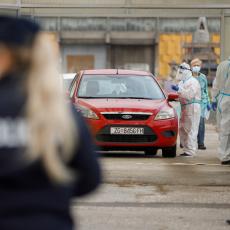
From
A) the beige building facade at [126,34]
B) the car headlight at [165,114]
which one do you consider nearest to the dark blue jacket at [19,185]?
the car headlight at [165,114]

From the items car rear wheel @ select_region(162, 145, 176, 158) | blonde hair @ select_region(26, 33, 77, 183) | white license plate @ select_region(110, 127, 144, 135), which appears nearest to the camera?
blonde hair @ select_region(26, 33, 77, 183)

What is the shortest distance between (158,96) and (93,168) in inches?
503

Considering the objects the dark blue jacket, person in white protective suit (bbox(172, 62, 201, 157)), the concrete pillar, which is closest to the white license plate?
person in white protective suit (bbox(172, 62, 201, 157))

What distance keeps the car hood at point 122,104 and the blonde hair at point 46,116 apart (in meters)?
12.0

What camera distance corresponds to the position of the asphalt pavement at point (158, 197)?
351 inches

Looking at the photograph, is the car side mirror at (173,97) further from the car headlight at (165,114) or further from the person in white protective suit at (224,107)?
the person in white protective suit at (224,107)

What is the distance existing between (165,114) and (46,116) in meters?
12.4

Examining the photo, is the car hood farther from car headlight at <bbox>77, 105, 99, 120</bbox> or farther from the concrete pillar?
the concrete pillar

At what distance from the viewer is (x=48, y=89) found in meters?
3.12

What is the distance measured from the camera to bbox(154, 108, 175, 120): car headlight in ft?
50.3

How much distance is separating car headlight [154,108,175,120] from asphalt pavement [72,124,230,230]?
69 cm

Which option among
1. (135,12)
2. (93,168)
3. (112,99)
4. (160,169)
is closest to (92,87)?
(112,99)

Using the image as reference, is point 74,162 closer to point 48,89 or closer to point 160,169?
point 48,89

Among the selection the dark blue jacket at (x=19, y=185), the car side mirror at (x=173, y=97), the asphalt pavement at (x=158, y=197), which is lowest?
the asphalt pavement at (x=158, y=197)
